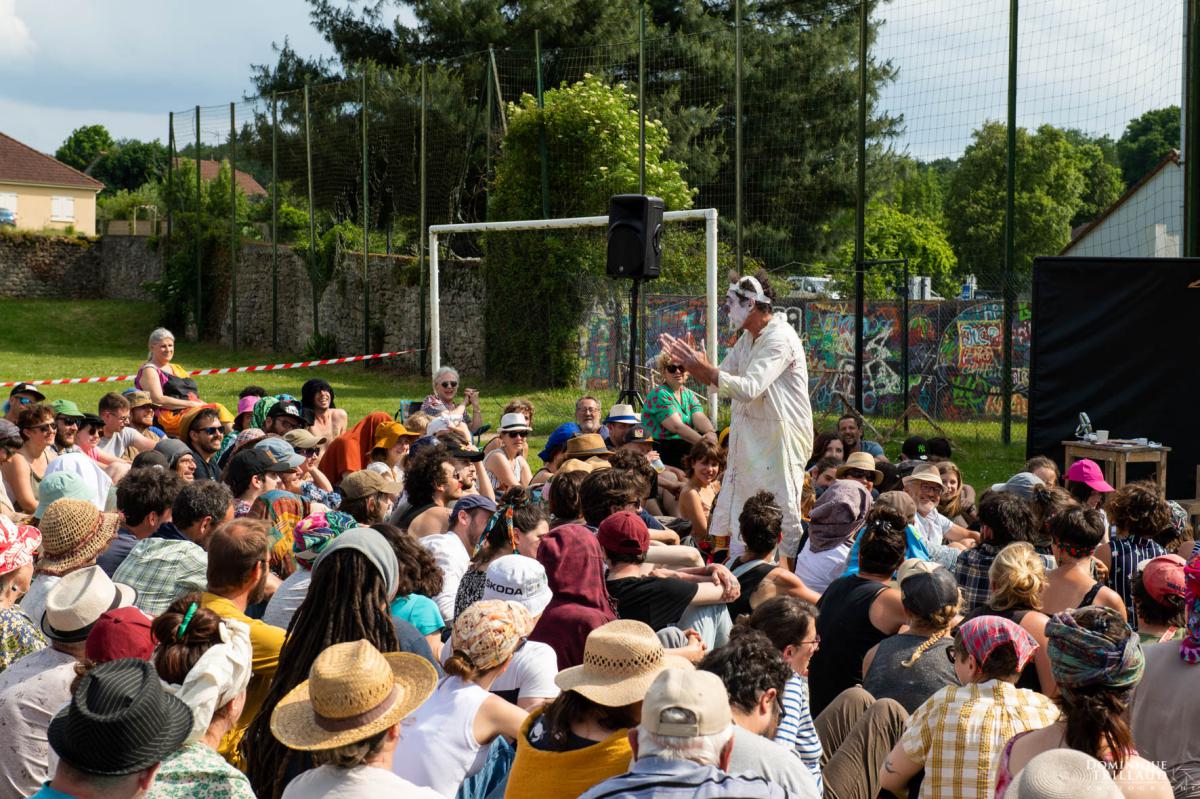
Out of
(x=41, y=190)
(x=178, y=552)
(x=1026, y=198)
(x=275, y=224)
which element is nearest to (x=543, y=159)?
(x=275, y=224)

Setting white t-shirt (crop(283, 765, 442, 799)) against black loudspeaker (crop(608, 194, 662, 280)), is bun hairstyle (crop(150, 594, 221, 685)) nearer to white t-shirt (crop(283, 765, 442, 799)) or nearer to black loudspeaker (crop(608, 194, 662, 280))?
white t-shirt (crop(283, 765, 442, 799))

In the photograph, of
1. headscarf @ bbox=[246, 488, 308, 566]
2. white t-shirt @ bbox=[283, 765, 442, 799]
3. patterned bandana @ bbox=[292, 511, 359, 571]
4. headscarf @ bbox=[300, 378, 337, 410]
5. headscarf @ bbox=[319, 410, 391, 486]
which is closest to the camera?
white t-shirt @ bbox=[283, 765, 442, 799]

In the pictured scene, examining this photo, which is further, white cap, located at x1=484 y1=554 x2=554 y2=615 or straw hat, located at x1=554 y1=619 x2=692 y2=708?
white cap, located at x1=484 y1=554 x2=554 y2=615

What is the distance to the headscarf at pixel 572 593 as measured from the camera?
434cm

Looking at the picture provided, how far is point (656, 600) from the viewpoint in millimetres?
4688

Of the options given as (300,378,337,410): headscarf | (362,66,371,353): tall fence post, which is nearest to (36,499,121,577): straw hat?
(300,378,337,410): headscarf

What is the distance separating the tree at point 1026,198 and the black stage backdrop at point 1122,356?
21634 mm

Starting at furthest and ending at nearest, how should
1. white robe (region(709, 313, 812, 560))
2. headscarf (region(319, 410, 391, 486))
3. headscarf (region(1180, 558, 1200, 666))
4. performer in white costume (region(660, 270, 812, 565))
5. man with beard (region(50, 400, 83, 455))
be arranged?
headscarf (region(319, 410, 391, 486)) → man with beard (region(50, 400, 83, 455)) → white robe (region(709, 313, 812, 560)) → performer in white costume (region(660, 270, 812, 565)) → headscarf (region(1180, 558, 1200, 666))

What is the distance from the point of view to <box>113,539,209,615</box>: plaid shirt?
4.76m

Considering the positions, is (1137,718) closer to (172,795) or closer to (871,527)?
(871,527)

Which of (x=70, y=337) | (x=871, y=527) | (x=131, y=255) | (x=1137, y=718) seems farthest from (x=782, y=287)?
(x=131, y=255)

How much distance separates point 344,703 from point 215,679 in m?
0.50

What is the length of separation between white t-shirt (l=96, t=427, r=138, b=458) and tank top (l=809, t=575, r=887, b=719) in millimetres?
5652

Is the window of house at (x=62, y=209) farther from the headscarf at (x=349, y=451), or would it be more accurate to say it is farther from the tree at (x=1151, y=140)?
the headscarf at (x=349, y=451)
